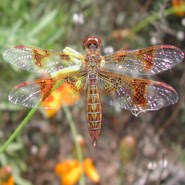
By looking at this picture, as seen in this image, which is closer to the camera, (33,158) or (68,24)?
(33,158)

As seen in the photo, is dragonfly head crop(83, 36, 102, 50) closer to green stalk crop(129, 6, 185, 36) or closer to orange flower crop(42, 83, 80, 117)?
orange flower crop(42, 83, 80, 117)

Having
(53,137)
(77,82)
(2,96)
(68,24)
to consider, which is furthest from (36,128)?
(77,82)

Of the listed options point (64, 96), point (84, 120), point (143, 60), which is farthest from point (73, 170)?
point (143, 60)

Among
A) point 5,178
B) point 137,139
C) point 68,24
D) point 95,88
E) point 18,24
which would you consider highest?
point 68,24

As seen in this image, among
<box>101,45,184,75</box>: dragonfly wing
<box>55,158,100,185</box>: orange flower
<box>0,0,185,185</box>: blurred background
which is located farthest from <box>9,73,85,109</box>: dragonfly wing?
<box>0,0,185,185</box>: blurred background

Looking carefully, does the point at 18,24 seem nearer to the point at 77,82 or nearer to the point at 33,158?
the point at 33,158

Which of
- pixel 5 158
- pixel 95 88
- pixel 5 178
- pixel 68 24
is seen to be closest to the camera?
pixel 95 88

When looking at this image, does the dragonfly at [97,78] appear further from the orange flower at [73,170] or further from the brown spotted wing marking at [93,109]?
the orange flower at [73,170]
